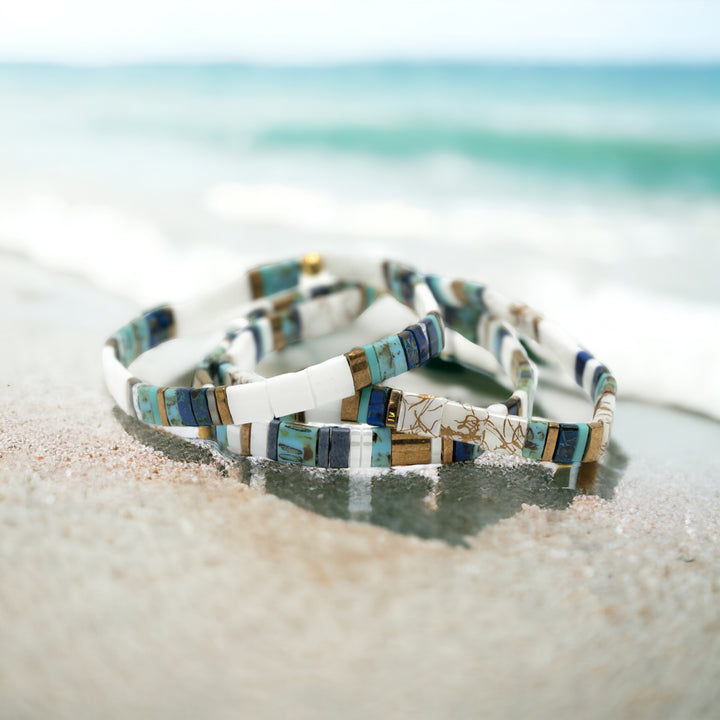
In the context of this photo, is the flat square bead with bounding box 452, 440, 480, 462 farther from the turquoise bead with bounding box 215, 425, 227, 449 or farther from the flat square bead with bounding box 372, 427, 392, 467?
the turquoise bead with bounding box 215, 425, 227, 449

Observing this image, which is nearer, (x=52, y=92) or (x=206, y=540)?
(x=206, y=540)

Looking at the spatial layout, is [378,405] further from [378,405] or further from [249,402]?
[249,402]

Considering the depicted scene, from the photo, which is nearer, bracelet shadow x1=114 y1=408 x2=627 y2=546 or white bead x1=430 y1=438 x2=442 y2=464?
bracelet shadow x1=114 y1=408 x2=627 y2=546

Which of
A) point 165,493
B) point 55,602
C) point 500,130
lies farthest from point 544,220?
point 55,602

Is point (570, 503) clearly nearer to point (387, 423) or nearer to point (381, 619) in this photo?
point (387, 423)

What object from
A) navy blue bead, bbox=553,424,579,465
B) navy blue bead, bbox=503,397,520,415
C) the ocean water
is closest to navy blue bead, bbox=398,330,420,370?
navy blue bead, bbox=503,397,520,415

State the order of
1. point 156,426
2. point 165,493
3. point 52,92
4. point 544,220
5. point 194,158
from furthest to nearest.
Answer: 1. point 52,92
2. point 194,158
3. point 544,220
4. point 156,426
5. point 165,493
